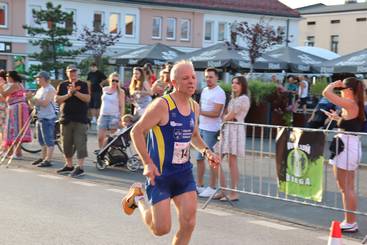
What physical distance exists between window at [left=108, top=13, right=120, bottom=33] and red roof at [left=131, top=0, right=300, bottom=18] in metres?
2.32

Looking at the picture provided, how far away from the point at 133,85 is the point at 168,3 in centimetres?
4359

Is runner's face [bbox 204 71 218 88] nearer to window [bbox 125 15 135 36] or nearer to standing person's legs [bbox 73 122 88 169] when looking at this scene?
standing person's legs [bbox 73 122 88 169]


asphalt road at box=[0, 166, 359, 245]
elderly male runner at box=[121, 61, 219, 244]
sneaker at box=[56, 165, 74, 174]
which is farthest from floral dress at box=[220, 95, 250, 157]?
elderly male runner at box=[121, 61, 219, 244]

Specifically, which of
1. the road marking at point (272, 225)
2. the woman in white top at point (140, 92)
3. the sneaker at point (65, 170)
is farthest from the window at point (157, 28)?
the road marking at point (272, 225)

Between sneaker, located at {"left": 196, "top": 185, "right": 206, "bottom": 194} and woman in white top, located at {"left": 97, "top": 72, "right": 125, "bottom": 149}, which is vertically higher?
woman in white top, located at {"left": 97, "top": 72, "right": 125, "bottom": 149}

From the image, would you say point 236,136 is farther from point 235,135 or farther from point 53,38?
point 53,38

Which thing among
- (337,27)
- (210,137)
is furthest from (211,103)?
(337,27)

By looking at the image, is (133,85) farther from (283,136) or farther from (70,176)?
(283,136)

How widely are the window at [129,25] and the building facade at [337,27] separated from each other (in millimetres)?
21169

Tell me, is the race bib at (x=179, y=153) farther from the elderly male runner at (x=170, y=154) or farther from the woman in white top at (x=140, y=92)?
the woman in white top at (x=140, y=92)

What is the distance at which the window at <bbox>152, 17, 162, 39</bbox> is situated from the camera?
56.8m

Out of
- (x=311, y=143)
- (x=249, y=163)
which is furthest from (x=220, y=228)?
(x=249, y=163)

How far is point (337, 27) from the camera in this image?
74625 millimetres

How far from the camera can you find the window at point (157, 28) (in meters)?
56.8
